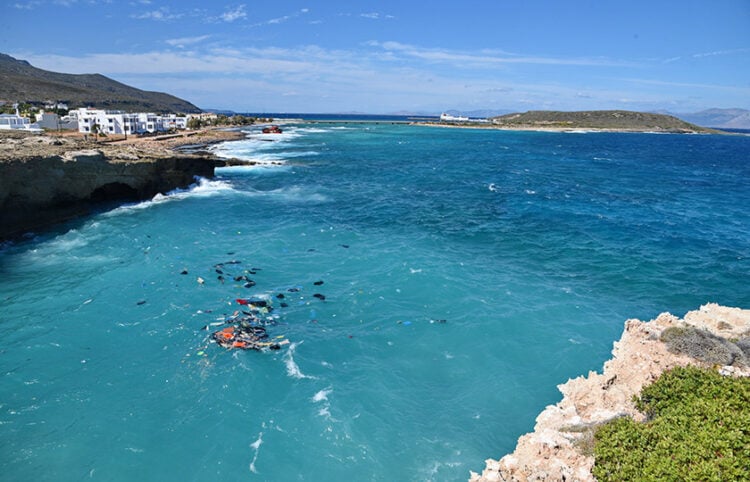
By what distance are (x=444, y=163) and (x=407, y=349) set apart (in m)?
68.7

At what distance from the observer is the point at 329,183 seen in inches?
2457

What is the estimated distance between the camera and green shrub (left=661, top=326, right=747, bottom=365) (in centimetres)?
1480

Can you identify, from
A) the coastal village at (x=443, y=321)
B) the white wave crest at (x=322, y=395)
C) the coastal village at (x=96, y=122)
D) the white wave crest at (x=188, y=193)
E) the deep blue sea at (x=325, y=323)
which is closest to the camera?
the coastal village at (x=443, y=321)

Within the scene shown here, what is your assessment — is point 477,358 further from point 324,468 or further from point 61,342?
point 61,342

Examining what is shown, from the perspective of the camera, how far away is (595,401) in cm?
1386

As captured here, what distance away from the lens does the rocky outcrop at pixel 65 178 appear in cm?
3497

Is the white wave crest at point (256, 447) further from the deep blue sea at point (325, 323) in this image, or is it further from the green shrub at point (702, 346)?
the green shrub at point (702, 346)

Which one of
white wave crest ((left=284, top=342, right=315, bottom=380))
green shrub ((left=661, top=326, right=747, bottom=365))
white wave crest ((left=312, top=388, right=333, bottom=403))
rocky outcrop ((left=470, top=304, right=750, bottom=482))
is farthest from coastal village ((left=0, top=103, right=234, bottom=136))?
green shrub ((left=661, top=326, right=747, bottom=365))

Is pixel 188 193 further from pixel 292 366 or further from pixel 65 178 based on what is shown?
pixel 292 366

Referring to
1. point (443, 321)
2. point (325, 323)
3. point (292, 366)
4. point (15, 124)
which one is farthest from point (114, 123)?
point (443, 321)

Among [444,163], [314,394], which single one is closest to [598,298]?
[314,394]

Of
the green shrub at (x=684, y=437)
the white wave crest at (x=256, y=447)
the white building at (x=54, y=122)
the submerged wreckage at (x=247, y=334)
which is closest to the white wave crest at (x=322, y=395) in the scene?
the white wave crest at (x=256, y=447)

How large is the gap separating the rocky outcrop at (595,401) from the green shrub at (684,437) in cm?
56

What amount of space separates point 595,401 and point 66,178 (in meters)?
44.7
